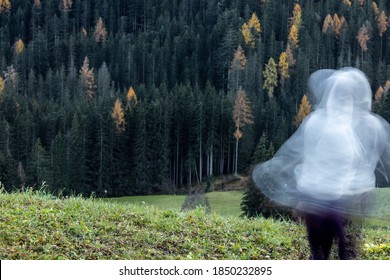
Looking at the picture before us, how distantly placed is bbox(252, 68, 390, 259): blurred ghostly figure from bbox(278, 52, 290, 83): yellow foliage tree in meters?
116

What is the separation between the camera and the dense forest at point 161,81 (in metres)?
83.2

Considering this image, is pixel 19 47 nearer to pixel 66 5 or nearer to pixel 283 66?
pixel 66 5

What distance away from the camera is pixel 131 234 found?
10133mm

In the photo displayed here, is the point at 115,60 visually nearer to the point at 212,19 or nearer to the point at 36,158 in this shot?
the point at 212,19

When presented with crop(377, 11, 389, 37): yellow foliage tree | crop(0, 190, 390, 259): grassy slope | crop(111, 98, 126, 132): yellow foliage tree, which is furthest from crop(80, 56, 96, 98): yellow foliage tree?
crop(0, 190, 390, 259): grassy slope

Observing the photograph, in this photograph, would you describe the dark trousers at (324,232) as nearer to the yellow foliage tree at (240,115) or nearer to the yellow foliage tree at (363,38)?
the yellow foliage tree at (240,115)

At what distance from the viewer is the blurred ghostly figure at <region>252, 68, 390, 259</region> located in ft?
25.4

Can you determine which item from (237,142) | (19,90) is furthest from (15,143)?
(19,90)

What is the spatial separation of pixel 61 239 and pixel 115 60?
136279 mm

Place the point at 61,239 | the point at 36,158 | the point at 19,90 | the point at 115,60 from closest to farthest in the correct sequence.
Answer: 1. the point at 61,239
2. the point at 36,158
3. the point at 19,90
4. the point at 115,60

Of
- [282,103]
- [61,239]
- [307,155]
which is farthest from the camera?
[282,103]

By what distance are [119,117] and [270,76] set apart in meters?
42.5

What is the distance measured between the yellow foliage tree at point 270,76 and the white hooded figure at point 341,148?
112 meters

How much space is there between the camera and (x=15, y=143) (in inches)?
3595
